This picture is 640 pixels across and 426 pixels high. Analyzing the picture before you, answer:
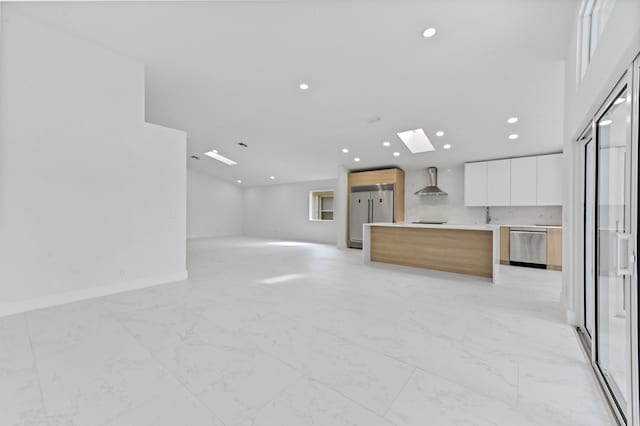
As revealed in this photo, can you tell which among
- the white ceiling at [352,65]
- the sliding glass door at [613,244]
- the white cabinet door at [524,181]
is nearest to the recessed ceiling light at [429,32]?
the white ceiling at [352,65]

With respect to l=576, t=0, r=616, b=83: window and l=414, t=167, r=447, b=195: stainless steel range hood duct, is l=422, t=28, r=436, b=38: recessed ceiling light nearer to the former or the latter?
l=576, t=0, r=616, b=83: window

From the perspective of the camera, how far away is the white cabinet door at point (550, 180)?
202 inches

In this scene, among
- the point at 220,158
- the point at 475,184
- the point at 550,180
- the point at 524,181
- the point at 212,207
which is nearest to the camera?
the point at 550,180

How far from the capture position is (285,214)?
10.5 m

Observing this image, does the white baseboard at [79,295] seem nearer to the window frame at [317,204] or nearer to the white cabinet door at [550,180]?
the window frame at [317,204]

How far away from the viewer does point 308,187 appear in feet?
32.5

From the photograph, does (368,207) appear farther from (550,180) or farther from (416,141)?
(550,180)

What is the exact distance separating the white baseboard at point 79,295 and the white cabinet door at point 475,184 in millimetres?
5863

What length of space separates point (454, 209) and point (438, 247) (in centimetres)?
247

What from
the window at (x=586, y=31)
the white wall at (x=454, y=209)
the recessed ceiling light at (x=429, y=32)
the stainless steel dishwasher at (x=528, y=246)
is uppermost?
the recessed ceiling light at (x=429, y=32)

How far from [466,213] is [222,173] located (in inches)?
319

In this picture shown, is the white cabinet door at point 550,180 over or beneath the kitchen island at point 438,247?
over

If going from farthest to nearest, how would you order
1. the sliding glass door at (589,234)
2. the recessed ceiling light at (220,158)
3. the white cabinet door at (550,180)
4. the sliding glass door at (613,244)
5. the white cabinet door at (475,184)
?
1. the recessed ceiling light at (220,158)
2. the white cabinet door at (475,184)
3. the white cabinet door at (550,180)
4. the sliding glass door at (589,234)
5. the sliding glass door at (613,244)

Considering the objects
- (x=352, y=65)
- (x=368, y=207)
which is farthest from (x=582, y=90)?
(x=368, y=207)
